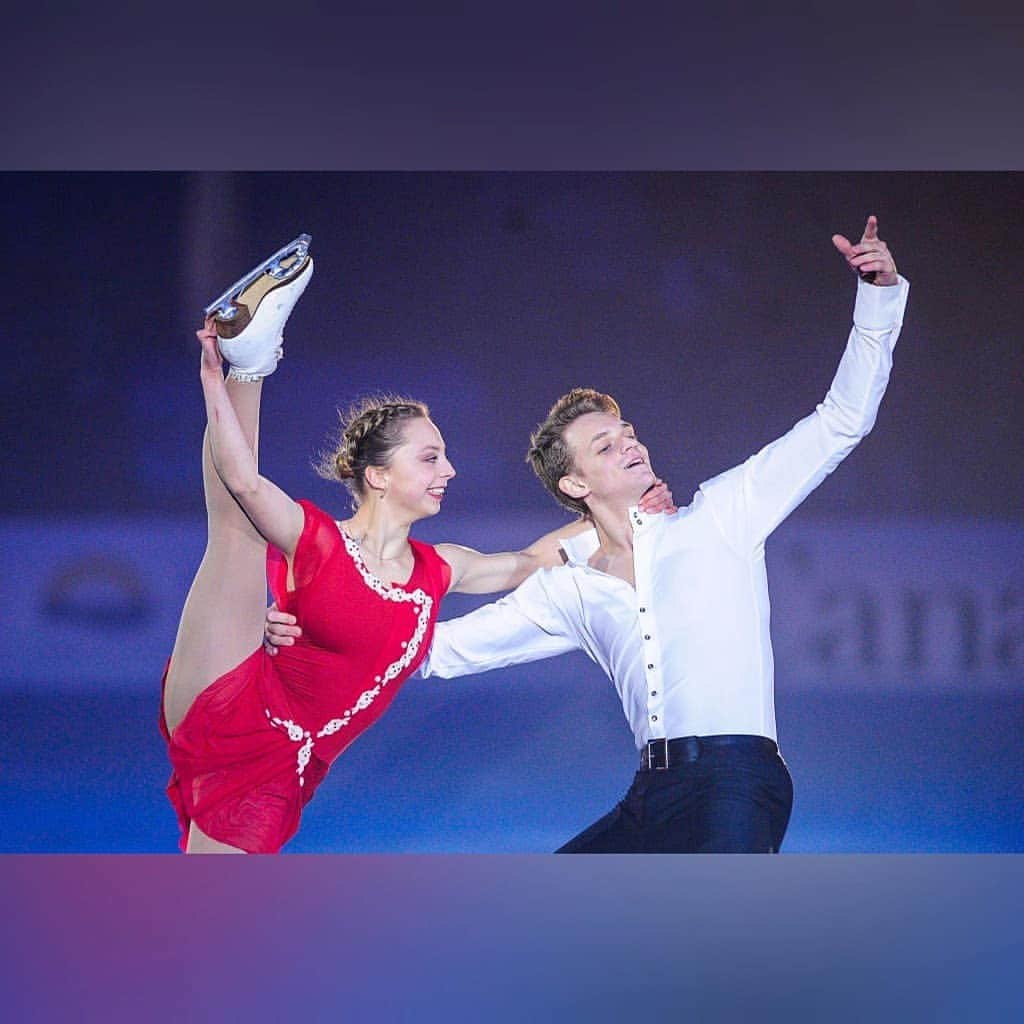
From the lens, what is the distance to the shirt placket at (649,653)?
3.31 meters

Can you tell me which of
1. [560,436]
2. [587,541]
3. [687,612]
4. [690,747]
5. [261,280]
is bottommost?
[690,747]

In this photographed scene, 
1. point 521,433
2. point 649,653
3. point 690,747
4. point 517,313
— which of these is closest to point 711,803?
point 690,747

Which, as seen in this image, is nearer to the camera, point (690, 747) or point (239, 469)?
point (690, 747)

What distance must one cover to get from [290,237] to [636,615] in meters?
1.41

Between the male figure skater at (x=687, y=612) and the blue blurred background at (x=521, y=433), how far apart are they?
141 mm

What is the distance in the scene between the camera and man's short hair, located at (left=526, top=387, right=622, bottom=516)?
3.58 m

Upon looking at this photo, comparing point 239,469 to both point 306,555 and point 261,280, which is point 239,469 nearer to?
point 306,555

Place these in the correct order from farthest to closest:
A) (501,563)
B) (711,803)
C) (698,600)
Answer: (501,563) < (698,600) < (711,803)

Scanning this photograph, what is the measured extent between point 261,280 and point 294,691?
104 centimetres

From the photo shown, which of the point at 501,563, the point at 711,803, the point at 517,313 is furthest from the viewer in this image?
the point at 517,313

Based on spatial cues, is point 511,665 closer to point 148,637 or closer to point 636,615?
point 636,615

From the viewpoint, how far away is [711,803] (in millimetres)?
3234
